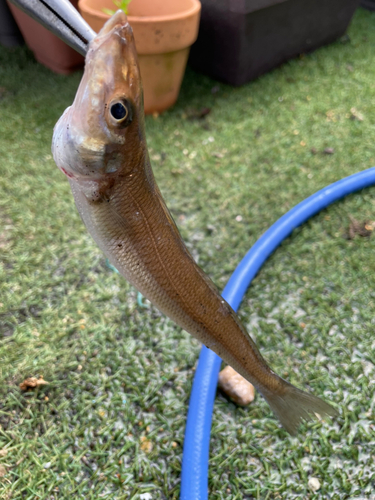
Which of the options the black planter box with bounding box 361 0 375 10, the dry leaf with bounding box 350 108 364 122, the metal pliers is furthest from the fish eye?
the black planter box with bounding box 361 0 375 10

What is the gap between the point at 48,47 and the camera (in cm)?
336

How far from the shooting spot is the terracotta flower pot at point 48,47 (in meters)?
3.28

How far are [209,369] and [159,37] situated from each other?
2.39 m

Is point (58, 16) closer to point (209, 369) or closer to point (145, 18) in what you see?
point (209, 369)

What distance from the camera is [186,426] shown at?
4.73 ft

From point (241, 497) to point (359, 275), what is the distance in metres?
1.32

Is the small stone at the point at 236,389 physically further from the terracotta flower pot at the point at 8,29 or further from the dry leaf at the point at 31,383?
the terracotta flower pot at the point at 8,29

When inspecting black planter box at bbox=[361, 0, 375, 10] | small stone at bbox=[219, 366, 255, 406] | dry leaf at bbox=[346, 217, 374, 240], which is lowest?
→ dry leaf at bbox=[346, 217, 374, 240]

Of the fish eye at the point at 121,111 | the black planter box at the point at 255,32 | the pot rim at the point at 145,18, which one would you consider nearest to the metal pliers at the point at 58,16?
the fish eye at the point at 121,111

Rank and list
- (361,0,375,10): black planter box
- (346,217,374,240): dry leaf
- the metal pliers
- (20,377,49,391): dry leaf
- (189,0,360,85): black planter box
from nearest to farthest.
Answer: the metal pliers
(20,377,49,391): dry leaf
(346,217,374,240): dry leaf
(189,0,360,85): black planter box
(361,0,375,10): black planter box

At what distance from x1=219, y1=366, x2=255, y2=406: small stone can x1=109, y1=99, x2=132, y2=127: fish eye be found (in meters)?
1.22

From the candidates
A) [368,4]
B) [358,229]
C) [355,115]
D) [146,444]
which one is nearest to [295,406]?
[146,444]

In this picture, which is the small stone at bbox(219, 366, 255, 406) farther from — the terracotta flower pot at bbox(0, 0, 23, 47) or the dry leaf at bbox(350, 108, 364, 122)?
the terracotta flower pot at bbox(0, 0, 23, 47)

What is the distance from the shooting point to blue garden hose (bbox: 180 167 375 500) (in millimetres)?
1298
